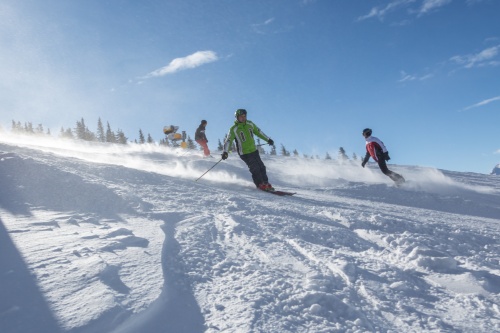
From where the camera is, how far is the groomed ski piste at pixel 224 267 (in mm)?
2598

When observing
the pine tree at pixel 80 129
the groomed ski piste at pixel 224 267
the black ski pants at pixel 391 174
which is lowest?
the groomed ski piste at pixel 224 267

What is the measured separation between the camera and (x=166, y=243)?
418 cm

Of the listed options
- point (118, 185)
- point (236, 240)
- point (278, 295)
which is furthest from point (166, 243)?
point (118, 185)

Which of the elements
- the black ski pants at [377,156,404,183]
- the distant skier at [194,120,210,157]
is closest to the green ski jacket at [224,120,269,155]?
the black ski pants at [377,156,404,183]

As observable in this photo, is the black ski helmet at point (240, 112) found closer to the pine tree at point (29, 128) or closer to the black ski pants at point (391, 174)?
the black ski pants at point (391, 174)

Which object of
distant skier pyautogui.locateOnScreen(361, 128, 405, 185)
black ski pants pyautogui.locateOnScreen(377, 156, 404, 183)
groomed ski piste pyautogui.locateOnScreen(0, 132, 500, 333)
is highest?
distant skier pyautogui.locateOnScreen(361, 128, 405, 185)

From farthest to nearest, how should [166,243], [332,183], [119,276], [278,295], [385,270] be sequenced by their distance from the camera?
[332,183] < [166,243] < [385,270] < [119,276] < [278,295]

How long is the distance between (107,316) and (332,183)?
10411 mm

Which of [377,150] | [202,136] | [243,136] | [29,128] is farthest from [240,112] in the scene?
[29,128]

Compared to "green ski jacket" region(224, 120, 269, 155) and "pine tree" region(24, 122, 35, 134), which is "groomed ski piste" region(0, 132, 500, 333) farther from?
"pine tree" region(24, 122, 35, 134)

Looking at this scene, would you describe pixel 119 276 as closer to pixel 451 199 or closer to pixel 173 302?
pixel 173 302

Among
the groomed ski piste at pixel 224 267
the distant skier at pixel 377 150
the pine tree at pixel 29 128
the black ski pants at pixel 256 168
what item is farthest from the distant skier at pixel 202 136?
the pine tree at pixel 29 128

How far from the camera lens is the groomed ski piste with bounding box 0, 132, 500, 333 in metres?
2.60

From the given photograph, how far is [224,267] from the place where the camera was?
3564 mm
